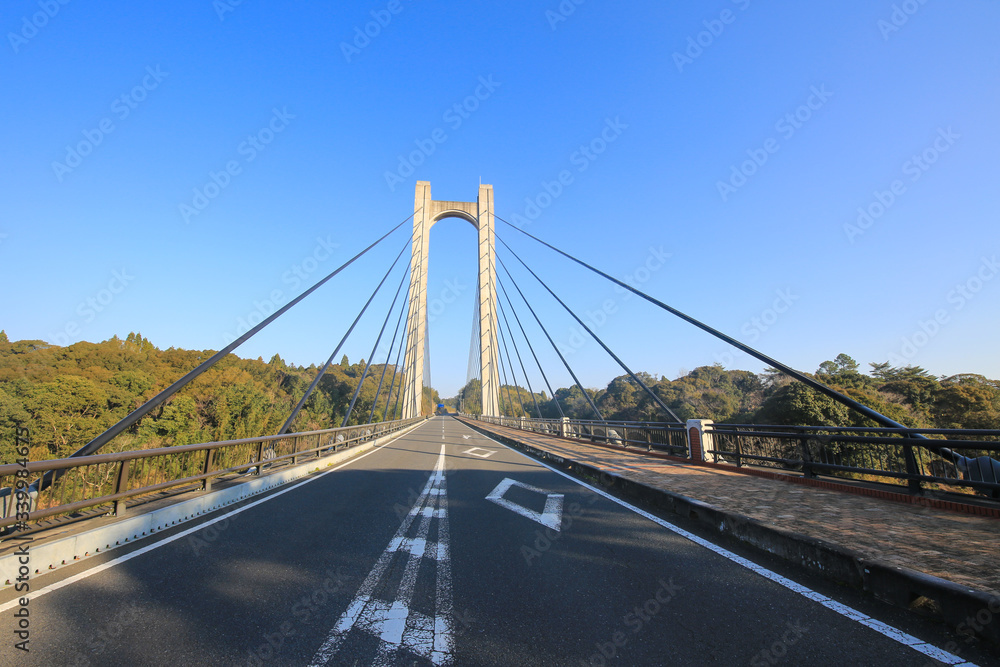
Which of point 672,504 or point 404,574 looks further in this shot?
point 672,504

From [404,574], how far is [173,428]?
51.5m

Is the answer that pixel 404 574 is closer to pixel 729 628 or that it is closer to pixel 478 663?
pixel 478 663

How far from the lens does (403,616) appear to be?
121 inches

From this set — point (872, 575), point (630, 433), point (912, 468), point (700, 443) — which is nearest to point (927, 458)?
point (912, 468)

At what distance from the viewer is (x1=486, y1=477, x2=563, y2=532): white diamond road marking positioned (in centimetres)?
582

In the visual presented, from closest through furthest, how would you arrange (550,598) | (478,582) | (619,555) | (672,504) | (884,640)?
(884,640) < (550,598) < (478,582) < (619,555) < (672,504)

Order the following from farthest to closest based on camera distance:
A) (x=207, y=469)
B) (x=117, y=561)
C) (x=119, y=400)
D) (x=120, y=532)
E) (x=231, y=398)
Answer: (x=231, y=398) < (x=119, y=400) < (x=207, y=469) < (x=120, y=532) < (x=117, y=561)

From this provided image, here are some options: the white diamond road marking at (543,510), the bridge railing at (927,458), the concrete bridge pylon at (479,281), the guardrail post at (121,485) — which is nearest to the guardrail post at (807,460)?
the bridge railing at (927,458)

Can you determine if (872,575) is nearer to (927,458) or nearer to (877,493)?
(877,493)

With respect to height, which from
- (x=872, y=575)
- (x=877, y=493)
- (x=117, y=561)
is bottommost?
(x=117, y=561)

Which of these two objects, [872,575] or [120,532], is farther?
[120,532]

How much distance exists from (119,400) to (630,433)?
51.3m

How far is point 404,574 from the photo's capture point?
12.7 ft

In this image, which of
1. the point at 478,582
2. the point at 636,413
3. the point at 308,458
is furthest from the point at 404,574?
the point at 636,413
